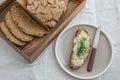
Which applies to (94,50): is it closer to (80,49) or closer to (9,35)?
(80,49)

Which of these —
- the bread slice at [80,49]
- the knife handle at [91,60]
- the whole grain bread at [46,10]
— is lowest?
the knife handle at [91,60]

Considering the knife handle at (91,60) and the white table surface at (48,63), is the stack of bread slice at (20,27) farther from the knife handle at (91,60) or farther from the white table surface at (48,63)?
the knife handle at (91,60)

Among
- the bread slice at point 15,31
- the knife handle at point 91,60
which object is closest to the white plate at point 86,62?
the knife handle at point 91,60

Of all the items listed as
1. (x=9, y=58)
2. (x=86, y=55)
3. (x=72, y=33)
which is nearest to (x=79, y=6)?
(x=72, y=33)

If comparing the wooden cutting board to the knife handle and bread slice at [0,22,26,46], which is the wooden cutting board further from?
the knife handle

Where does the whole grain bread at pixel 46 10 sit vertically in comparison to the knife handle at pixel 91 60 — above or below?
above

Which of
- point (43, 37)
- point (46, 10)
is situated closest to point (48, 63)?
point (43, 37)

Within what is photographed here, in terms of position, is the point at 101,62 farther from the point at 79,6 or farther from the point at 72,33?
the point at 79,6
